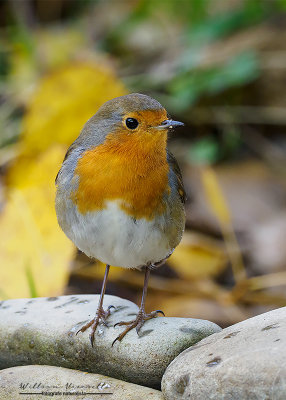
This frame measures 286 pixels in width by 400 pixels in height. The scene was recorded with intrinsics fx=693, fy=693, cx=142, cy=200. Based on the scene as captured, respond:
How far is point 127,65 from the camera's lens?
646cm

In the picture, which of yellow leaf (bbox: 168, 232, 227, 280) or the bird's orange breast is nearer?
the bird's orange breast

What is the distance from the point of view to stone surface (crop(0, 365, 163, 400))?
8.04 feet

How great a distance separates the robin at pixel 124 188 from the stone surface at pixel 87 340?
0.20ft

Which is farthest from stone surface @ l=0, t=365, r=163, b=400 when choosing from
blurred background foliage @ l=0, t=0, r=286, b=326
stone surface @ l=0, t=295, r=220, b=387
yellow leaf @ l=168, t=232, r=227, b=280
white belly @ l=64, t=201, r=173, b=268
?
yellow leaf @ l=168, t=232, r=227, b=280

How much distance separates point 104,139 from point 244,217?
2533 millimetres

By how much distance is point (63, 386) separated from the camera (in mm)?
2520

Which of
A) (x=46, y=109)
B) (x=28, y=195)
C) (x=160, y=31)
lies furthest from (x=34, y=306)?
(x=160, y=31)

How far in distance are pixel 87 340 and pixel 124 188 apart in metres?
0.63

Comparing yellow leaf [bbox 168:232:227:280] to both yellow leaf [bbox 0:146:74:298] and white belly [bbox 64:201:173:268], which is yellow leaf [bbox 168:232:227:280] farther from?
white belly [bbox 64:201:173:268]

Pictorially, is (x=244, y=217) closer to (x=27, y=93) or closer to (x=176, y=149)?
(x=176, y=149)

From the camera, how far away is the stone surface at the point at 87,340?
255 cm

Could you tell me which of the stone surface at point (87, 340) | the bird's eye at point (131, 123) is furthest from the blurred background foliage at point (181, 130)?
the bird's eye at point (131, 123)

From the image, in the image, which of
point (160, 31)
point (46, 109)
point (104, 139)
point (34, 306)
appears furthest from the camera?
point (160, 31)

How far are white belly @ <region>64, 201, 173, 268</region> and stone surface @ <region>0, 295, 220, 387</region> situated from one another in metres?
0.28
